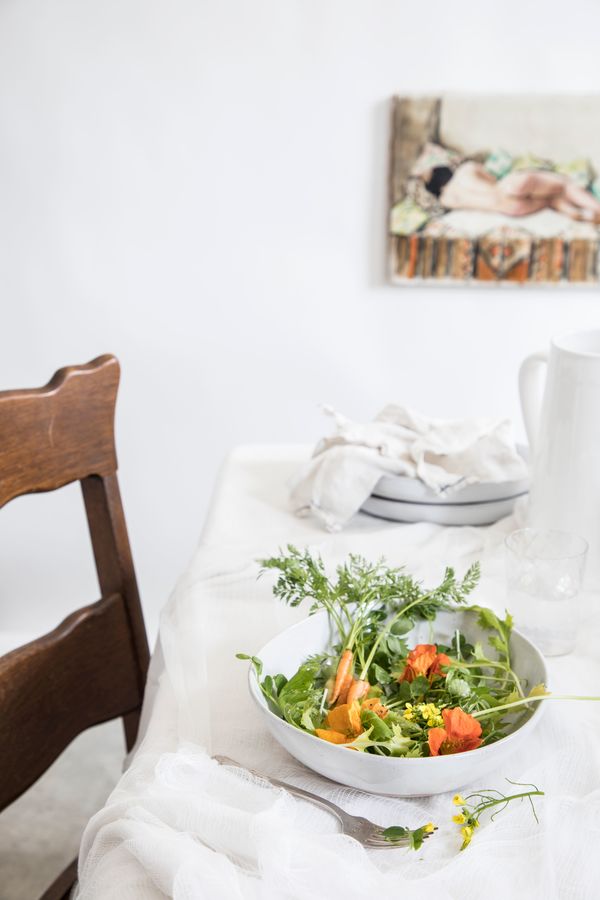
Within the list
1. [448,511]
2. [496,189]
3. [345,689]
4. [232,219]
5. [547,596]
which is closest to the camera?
[345,689]

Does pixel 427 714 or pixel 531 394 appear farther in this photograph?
pixel 531 394

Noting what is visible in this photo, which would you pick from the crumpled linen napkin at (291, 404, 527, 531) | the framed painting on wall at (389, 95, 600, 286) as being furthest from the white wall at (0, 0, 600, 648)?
the crumpled linen napkin at (291, 404, 527, 531)

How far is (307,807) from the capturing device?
0.53 m

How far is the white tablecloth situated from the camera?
0.47 meters

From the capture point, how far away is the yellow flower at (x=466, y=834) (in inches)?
19.9

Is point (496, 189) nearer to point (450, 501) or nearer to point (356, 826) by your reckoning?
point (450, 501)

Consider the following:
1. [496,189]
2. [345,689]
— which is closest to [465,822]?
[345,689]

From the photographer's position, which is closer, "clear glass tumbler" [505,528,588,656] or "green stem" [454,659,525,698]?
"green stem" [454,659,525,698]

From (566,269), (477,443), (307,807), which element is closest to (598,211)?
(566,269)

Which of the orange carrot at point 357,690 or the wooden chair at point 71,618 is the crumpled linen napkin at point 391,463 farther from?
the orange carrot at point 357,690

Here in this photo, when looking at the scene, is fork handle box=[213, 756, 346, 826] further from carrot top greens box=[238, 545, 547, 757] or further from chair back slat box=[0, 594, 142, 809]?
chair back slat box=[0, 594, 142, 809]

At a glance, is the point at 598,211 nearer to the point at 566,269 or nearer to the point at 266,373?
the point at 566,269

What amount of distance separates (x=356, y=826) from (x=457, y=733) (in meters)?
0.08

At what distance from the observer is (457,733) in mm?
548
